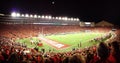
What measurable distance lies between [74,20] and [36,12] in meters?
20.0

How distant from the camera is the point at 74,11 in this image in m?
74.5

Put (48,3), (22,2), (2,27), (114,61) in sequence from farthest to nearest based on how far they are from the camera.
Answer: (48,3) → (22,2) → (2,27) → (114,61)

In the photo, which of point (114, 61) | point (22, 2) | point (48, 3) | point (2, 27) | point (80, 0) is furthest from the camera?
point (80, 0)

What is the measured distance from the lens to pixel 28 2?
194 feet

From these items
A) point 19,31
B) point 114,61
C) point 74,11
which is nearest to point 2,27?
point 19,31

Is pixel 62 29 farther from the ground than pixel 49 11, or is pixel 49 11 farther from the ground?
pixel 49 11

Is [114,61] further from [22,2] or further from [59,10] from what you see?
[59,10]

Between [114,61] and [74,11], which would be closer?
[114,61]

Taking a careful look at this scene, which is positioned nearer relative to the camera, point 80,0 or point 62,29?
point 62,29

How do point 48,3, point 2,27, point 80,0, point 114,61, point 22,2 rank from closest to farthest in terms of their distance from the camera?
point 114,61
point 2,27
point 22,2
point 48,3
point 80,0

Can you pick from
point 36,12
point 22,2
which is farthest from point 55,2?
point 22,2

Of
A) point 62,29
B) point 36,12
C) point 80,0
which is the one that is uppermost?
point 80,0

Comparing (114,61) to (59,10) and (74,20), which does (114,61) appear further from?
(74,20)

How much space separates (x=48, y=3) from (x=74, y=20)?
48.5 ft
